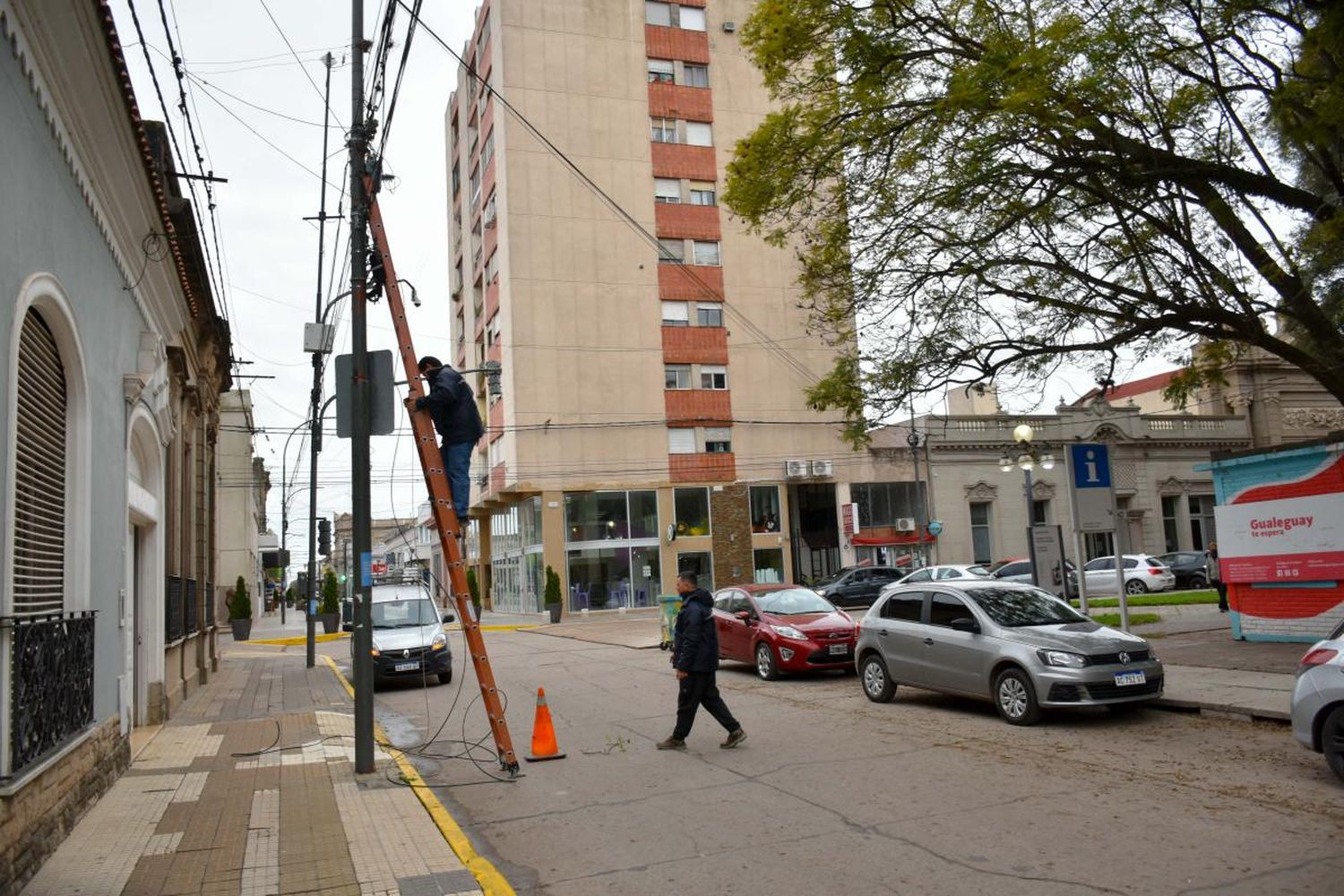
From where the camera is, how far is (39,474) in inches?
283

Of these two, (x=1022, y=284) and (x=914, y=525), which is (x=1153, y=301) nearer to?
(x=1022, y=284)

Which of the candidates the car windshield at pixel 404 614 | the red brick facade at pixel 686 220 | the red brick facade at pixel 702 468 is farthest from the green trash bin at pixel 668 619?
the red brick facade at pixel 686 220

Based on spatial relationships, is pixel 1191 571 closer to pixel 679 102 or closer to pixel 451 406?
pixel 679 102

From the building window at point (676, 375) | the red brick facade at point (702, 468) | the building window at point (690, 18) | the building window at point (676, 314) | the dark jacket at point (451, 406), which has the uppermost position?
the building window at point (690, 18)

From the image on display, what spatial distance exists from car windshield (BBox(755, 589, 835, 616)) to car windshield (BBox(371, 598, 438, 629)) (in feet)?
20.5

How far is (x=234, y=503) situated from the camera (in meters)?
54.5

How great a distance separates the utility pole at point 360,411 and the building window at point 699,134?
36.2 m

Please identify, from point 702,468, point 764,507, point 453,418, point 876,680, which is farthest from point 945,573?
point 453,418

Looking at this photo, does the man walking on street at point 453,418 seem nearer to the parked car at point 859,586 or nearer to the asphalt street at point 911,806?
the asphalt street at point 911,806

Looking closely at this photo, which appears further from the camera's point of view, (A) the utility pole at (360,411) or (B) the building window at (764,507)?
(B) the building window at (764,507)

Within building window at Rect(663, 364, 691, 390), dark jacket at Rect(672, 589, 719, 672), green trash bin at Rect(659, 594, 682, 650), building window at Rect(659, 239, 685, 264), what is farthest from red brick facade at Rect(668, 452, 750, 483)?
dark jacket at Rect(672, 589, 719, 672)

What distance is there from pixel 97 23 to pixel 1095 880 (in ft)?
28.9

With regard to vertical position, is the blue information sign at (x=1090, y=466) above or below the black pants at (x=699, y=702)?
above

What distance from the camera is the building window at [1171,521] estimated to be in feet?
154
